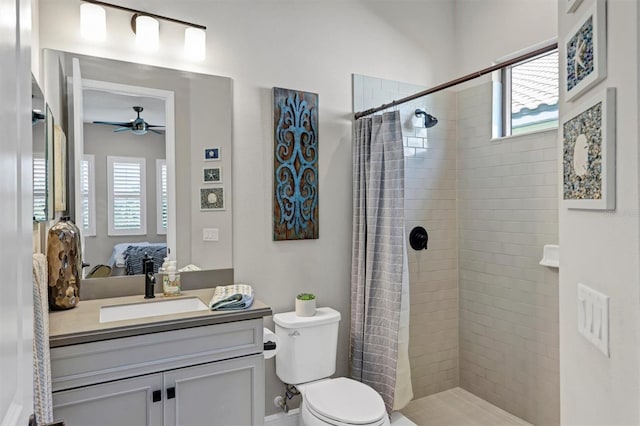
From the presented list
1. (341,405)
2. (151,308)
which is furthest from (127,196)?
(341,405)

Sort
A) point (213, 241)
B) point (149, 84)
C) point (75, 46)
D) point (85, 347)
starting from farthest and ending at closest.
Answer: point (213, 241) → point (149, 84) → point (75, 46) → point (85, 347)

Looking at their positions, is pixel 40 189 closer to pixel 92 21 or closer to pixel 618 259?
pixel 92 21

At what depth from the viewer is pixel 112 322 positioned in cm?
160

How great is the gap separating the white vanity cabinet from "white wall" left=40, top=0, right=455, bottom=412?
0.61m

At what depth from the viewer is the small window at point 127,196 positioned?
206 centimetres

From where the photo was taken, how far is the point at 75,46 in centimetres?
195

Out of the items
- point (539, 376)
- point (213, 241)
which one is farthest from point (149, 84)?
point (539, 376)

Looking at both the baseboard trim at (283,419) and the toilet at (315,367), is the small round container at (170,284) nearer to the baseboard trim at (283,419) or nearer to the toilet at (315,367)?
the toilet at (315,367)

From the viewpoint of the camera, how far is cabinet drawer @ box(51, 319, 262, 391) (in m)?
1.48

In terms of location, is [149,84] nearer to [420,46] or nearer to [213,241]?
[213,241]

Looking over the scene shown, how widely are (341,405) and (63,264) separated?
1406 mm

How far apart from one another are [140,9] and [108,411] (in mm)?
1878

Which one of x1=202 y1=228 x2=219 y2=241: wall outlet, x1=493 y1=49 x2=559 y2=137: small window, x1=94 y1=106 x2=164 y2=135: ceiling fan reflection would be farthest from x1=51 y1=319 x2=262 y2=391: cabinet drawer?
x1=493 y1=49 x2=559 y2=137: small window

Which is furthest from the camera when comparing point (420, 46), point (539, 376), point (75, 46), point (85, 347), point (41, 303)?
point (420, 46)
